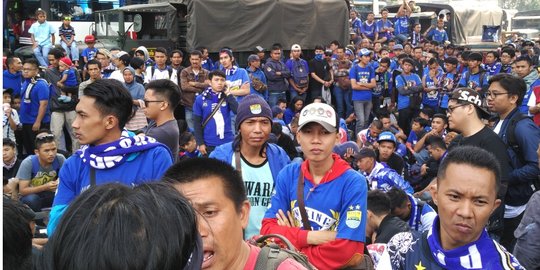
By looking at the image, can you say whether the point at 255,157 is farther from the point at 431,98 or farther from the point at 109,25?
the point at 109,25

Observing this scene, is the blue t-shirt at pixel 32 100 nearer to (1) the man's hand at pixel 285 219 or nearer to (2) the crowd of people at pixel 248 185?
(2) the crowd of people at pixel 248 185

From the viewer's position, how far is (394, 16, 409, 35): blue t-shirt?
22578 millimetres

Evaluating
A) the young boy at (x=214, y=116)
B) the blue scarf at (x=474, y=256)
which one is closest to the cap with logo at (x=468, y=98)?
the blue scarf at (x=474, y=256)

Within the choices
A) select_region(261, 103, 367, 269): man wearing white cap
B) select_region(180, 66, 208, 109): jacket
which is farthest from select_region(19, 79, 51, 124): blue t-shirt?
select_region(261, 103, 367, 269): man wearing white cap

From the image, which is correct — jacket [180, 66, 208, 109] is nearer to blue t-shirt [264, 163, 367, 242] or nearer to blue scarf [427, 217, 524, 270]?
blue t-shirt [264, 163, 367, 242]

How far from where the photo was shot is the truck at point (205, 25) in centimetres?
1518

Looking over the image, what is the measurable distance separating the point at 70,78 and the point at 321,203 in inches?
335

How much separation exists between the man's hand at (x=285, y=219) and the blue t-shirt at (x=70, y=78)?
8303mm

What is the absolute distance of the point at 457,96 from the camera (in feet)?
16.7

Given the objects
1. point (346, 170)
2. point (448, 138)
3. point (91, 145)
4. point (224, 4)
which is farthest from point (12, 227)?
point (224, 4)

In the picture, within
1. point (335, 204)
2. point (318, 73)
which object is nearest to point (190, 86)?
point (318, 73)

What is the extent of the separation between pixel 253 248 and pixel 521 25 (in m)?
34.8

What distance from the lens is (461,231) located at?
8.62 feet

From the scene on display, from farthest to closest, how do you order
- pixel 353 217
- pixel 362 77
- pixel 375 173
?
pixel 362 77 → pixel 375 173 → pixel 353 217
